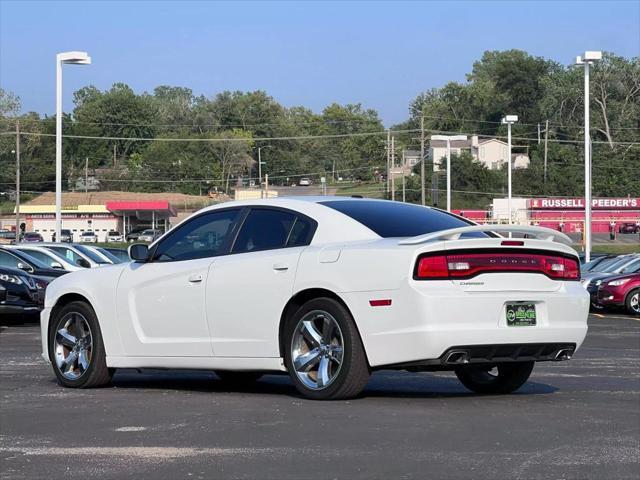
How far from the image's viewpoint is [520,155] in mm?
127562

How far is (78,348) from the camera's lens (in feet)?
32.9

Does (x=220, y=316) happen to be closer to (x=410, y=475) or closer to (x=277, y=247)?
(x=277, y=247)

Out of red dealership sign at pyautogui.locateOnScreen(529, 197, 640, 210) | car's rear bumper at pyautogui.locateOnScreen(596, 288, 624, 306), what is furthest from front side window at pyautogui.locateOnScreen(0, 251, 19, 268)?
red dealership sign at pyautogui.locateOnScreen(529, 197, 640, 210)

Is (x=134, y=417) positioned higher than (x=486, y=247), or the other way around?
(x=486, y=247)

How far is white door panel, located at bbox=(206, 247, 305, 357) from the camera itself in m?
8.70

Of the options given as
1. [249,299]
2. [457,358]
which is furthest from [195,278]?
[457,358]

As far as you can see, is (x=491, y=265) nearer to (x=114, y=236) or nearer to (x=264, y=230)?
(x=264, y=230)

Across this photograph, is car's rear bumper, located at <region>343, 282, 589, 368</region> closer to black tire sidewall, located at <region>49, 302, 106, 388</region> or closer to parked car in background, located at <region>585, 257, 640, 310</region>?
black tire sidewall, located at <region>49, 302, 106, 388</region>

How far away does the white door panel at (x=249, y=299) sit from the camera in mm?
8695

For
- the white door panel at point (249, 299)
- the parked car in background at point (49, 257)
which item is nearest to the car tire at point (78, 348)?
the white door panel at point (249, 299)

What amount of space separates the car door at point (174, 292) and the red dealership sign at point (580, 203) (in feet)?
302

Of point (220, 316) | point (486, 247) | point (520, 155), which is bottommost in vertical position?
point (220, 316)

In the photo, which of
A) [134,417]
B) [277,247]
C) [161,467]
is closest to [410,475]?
[161,467]

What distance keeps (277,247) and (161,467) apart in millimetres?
3126
